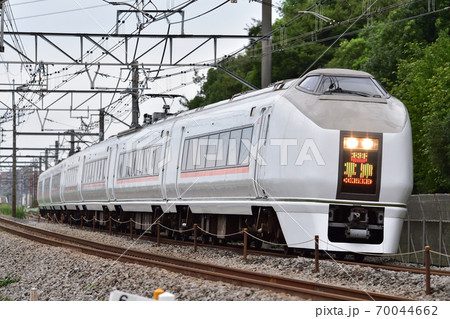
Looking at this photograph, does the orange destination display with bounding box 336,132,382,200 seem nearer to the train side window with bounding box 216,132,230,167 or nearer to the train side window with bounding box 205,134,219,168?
the train side window with bounding box 216,132,230,167

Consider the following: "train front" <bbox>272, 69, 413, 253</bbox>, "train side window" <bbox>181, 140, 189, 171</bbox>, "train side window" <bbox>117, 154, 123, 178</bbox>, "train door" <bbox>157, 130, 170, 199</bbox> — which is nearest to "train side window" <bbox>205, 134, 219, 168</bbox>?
"train side window" <bbox>181, 140, 189, 171</bbox>

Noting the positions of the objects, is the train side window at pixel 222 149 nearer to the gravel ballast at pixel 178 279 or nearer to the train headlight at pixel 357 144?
the gravel ballast at pixel 178 279

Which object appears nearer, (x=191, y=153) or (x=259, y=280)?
(x=259, y=280)

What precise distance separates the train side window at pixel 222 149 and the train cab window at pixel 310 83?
2858 millimetres

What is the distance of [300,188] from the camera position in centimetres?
1591

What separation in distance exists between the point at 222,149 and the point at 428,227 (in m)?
4.94

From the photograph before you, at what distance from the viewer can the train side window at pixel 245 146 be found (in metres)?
17.8

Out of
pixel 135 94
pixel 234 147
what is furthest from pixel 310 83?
pixel 135 94

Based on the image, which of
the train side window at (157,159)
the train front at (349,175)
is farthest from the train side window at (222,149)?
the train side window at (157,159)

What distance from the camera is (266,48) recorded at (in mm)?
23078

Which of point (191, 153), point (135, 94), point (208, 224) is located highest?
point (135, 94)

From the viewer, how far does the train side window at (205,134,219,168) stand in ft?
64.8

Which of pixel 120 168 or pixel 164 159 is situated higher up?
pixel 164 159

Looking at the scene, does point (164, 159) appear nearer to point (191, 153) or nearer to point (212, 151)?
point (191, 153)
